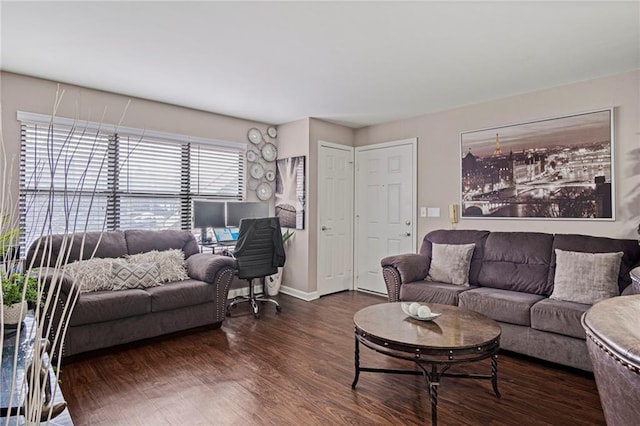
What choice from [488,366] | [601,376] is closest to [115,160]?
[488,366]

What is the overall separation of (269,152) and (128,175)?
189cm

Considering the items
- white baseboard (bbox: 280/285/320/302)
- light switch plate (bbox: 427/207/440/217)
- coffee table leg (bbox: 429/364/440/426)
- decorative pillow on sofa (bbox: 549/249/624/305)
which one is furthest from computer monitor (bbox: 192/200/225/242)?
decorative pillow on sofa (bbox: 549/249/624/305)

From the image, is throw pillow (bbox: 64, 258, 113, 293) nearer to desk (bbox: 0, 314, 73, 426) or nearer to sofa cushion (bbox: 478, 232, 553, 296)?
desk (bbox: 0, 314, 73, 426)

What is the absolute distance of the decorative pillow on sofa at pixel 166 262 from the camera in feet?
12.1

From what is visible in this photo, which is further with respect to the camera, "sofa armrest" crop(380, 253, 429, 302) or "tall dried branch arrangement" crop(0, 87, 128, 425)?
"sofa armrest" crop(380, 253, 429, 302)

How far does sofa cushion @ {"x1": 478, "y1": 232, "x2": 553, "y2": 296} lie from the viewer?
343 centimetres

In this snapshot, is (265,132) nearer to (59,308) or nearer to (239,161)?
(239,161)

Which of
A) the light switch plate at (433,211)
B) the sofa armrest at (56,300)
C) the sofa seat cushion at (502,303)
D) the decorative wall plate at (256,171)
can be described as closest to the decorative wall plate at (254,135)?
the decorative wall plate at (256,171)

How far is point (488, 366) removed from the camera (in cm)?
293

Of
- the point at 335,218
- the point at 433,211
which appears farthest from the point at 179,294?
the point at 433,211

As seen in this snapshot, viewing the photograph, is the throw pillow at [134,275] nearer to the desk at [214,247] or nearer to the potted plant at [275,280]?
the desk at [214,247]

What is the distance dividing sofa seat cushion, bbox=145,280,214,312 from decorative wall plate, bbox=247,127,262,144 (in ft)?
7.33

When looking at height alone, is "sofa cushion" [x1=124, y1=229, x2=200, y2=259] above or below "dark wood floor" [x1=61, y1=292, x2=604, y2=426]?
above

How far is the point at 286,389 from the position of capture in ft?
8.41
